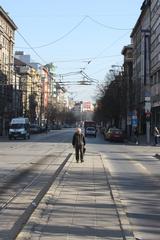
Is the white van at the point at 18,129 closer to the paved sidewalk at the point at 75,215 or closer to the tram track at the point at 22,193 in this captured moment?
the tram track at the point at 22,193

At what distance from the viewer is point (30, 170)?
23.5 meters

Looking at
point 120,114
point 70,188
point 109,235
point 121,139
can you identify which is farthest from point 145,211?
point 120,114

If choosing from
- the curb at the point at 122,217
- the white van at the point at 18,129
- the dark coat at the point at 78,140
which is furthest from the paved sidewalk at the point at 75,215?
the white van at the point at 18,129

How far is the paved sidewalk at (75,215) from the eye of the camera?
941cm

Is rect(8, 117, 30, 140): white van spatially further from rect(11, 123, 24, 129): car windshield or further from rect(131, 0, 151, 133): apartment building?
rect(131, 0, 151, 133): apartment building

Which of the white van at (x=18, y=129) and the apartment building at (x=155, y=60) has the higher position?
the apartment building at (x=155, y=60)

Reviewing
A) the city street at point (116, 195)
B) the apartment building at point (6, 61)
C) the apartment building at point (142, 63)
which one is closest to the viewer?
the city street at point (116, 195)

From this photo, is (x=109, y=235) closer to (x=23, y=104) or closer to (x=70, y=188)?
(x=70, y=188)

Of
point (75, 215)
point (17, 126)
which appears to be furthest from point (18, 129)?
point (75, 215)

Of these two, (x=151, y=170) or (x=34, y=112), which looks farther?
(x=34, y=112)

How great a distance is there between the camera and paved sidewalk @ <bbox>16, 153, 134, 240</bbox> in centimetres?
941

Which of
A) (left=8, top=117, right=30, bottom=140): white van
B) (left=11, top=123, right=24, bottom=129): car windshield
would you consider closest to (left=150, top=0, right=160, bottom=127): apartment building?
(left=8, top=117, right=30, bottom=140): white van

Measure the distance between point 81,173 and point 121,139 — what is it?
47.7m

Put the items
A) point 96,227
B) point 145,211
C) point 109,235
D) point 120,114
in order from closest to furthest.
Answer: point 109,235
point 96,227
point 145,211
point 120,114
